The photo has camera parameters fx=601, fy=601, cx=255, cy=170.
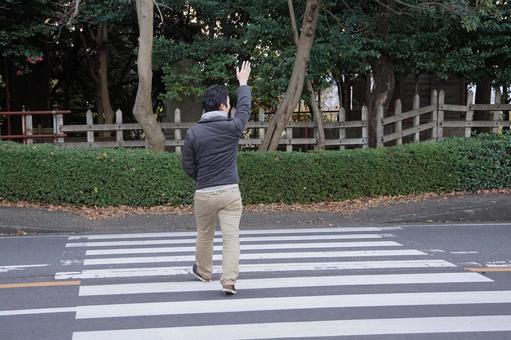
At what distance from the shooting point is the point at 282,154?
42.8 ft

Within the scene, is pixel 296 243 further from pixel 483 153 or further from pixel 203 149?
pixel 483 153

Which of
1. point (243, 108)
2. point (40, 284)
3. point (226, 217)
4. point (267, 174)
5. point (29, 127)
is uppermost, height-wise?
point (243, 108)

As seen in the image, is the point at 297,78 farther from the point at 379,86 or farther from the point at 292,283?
the point at 292,283

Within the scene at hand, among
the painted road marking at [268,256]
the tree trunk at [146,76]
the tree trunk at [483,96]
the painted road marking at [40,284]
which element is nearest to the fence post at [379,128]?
the tree trunk at [483,96]

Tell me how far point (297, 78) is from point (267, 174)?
2.70 metres

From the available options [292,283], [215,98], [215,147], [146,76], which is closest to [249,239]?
[292,283]

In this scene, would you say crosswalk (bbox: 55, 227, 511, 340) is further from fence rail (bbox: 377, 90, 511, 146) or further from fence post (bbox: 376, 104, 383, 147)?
fence rail (bbox: 377, 90, 511, 146)

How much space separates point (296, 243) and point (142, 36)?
6365mm

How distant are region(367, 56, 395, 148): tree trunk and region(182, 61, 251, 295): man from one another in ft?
35.9

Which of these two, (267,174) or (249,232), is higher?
(267,174)

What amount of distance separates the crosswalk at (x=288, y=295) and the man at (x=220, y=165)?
53 cm

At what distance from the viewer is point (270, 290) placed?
6.39 metres

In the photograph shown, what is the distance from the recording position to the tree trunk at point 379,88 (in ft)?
54.5

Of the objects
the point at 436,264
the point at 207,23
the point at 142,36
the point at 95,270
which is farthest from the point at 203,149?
the point at 207,23
